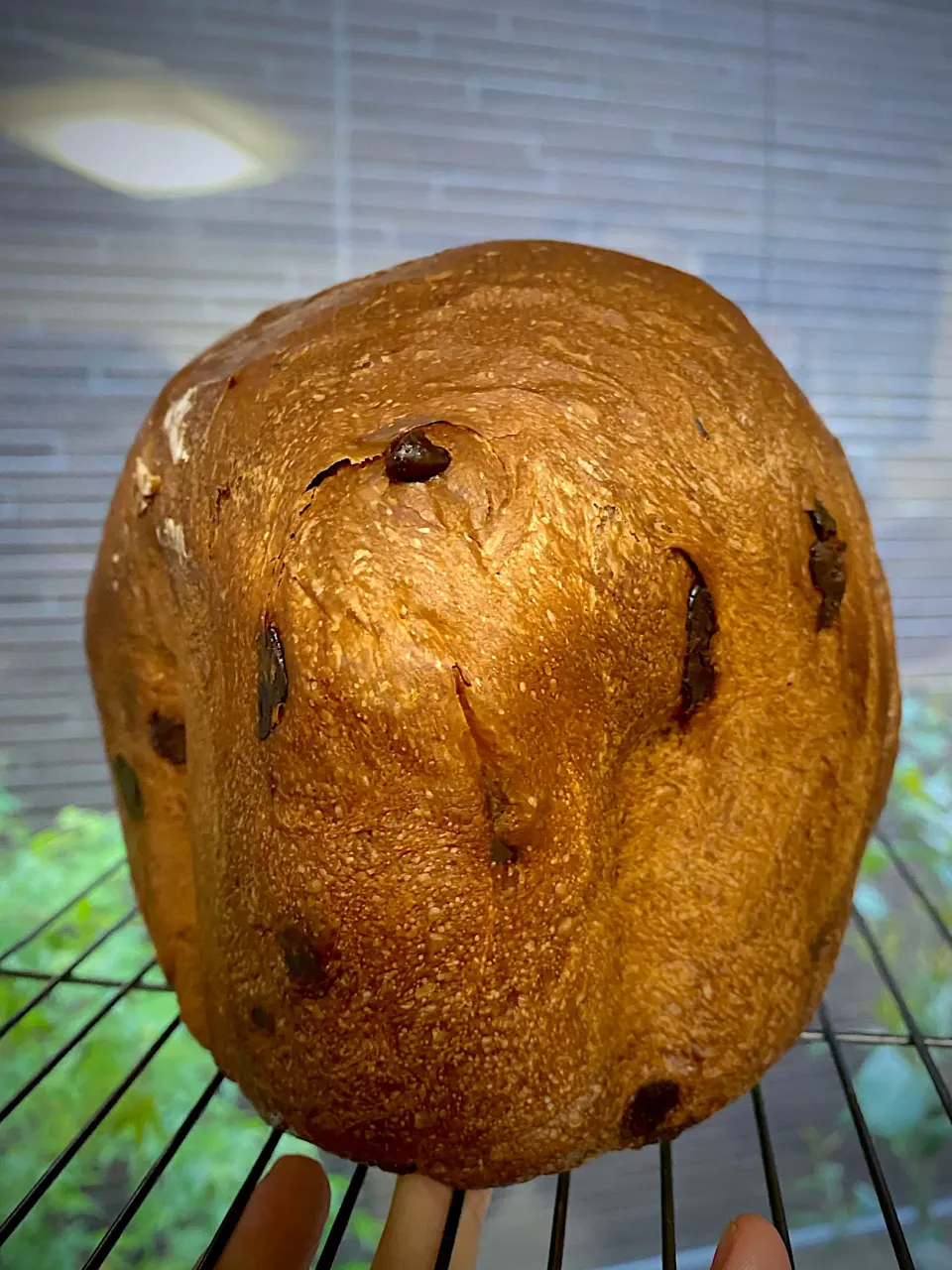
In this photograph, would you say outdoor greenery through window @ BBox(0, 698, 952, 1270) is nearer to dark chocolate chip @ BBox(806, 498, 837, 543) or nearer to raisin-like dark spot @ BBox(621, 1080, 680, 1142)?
raisin-like dark spot @ BBox(621, 1080, 680, 1142)

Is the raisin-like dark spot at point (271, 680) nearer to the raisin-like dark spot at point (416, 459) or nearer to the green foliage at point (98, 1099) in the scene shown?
the raisin-like dark spot at point (416, 459)

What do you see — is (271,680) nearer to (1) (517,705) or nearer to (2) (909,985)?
(1) (517,705)

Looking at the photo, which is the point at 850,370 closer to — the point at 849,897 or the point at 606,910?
the point at 849,897

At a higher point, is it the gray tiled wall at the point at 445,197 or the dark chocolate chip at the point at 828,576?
the gray tiled wall at the point at 445,197

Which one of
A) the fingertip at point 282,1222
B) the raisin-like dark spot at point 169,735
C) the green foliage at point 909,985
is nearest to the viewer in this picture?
the raisin-like dark spot at point 169,735

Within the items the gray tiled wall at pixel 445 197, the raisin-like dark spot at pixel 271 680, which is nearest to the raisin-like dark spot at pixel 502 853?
the raisin-like dark spot at pixel 271 680

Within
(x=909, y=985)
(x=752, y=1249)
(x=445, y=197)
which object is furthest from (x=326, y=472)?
(x=909, y=985)

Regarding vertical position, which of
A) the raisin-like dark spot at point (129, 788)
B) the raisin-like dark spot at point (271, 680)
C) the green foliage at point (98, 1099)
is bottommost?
the green foliage at point (98, 1099)
